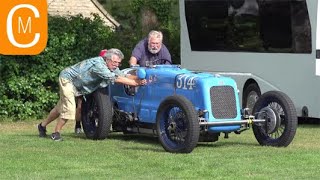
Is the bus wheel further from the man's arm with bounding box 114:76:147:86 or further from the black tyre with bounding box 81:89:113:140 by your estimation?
the man's arm with bounding box 114:76:147:86

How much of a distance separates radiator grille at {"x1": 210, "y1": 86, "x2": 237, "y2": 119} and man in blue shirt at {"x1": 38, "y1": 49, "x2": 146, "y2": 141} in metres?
1.24

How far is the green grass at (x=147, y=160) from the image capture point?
29.9 ft

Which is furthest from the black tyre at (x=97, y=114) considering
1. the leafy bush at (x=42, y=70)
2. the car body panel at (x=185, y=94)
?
the leafy bush at (x=42, y=70)

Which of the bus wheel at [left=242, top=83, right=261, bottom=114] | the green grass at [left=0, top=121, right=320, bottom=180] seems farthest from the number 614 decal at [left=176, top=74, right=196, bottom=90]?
the bus wheel at [left=242, top=83, right=261, bottom=114]

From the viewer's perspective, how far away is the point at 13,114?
1684 cm

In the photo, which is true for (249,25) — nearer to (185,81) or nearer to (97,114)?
(97,114)

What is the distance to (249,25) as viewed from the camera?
17109 millimetres

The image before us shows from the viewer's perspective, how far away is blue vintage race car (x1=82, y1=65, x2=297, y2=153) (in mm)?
10852

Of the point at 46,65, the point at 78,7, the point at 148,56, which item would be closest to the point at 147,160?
the point at 148,56

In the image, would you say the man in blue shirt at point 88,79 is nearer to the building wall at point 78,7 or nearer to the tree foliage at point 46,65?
the tree foliage at point 46,65

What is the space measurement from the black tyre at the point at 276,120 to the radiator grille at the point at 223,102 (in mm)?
486

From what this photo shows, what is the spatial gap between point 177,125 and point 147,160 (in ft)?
3.03

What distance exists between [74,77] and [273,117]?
2.91 m

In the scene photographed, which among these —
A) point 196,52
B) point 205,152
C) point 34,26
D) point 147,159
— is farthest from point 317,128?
point 34,26
